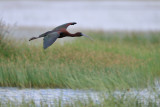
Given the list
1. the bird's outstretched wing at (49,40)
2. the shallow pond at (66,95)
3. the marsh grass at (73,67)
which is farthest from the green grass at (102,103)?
the bird's outstretched wing at (49,40)

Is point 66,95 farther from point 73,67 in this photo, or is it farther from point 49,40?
point 73,67

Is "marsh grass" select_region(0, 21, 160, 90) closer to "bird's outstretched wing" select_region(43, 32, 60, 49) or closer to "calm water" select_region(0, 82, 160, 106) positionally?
"calm water" select_region(0, 82, 160, 106)

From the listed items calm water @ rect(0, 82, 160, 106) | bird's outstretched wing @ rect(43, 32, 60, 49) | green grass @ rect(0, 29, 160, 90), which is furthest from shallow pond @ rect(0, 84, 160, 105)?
bird's outstretched wing @ rect(43, 32, 60, 49)

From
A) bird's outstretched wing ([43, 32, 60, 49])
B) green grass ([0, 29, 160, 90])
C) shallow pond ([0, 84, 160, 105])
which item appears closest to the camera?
shallow pond ([0, 84, 160, 105])

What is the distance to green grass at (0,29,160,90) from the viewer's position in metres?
8.29

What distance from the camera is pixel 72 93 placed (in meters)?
8.10

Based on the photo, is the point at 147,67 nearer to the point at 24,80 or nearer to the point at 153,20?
the point at 24,80

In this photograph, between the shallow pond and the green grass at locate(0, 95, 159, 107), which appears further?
the shallow pond

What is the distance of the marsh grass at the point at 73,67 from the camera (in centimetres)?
830

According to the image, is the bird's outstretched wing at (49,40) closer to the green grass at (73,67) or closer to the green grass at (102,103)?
the green grass at (73,67)

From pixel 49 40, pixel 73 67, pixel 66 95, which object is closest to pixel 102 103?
pixel 66 95

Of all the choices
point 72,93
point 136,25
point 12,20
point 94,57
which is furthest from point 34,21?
point 72,93

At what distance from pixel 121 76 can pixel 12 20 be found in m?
15.6

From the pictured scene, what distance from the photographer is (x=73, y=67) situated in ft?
29.1
